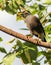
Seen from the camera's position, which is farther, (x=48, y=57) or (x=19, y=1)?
(x=19, y=1)

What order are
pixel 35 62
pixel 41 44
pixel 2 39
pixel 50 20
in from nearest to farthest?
pixel 41 44, pixel 35 62, pixel 2 39, pixel 50 20

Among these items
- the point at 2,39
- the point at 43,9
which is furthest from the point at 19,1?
the point at 2,39

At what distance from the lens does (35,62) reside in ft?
3.00

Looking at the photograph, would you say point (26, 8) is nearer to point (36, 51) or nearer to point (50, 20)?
point (50, 20)

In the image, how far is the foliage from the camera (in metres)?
0.91

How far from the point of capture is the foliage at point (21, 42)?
907 millimetres

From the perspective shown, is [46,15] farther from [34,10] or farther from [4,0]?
[4,0]

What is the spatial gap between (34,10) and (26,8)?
0.05 metres

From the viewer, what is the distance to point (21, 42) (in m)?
0.93

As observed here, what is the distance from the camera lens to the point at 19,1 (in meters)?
1.20

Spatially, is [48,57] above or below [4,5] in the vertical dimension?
below

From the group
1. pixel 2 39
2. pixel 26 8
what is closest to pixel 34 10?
pixel 26 8

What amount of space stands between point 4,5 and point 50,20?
303 millimetres

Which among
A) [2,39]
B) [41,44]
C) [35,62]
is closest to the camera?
[41,44]
